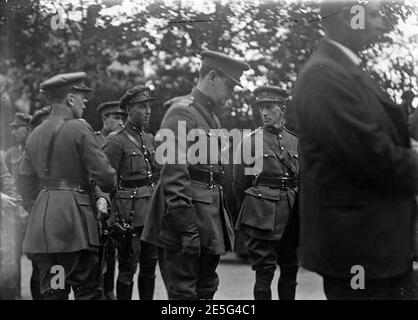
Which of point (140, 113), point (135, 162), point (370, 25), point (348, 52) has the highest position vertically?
point (370, 25)

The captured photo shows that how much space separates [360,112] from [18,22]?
2.28m

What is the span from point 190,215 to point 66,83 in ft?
3.63

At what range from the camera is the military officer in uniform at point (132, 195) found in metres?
4.30

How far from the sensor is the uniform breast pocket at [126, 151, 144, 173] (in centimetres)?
441

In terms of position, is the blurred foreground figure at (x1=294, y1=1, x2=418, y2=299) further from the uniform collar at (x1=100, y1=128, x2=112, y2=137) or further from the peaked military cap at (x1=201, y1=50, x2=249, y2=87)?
the uniform collar at (x1=100, y1=128, x2=112, y2=137)

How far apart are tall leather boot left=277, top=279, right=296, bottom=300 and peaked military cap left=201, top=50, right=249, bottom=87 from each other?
1.38m

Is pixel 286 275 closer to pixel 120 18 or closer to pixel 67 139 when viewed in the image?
pixel 67 139

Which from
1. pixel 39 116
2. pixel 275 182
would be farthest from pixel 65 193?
pixel 275 182

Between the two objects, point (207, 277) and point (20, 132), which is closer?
point (207, 277)

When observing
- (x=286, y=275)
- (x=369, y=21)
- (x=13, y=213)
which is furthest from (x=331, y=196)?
(x=13, y=213)

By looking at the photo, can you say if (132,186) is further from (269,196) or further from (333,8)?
(333,8)

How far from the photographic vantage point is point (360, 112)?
2.23 metres

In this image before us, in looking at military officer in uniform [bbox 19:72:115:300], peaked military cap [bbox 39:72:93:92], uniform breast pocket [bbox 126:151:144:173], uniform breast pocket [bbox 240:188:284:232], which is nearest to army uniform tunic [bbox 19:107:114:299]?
military officer in uniform [bbox 19:72:115:300]

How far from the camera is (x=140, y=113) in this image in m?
4.10
